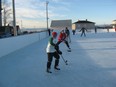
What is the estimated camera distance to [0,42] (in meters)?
11.4

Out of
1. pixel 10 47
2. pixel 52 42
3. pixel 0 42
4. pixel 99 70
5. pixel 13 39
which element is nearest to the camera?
pixel 52 42

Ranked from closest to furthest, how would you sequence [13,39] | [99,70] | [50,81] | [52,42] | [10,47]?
[50,81] < [52,42] < [99,70] < [10,47] < [13,39]

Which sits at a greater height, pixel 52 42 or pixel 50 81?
pixel 52 42

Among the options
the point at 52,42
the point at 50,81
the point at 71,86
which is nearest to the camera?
the point at 71,86

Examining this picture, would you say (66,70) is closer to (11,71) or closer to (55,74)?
(55,74)

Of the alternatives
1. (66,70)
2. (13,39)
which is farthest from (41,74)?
(13,39)

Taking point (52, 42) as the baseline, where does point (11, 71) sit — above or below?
below

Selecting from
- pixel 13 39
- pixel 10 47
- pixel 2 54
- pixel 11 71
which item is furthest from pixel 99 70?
pixel 13 39

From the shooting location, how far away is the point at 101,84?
574cm

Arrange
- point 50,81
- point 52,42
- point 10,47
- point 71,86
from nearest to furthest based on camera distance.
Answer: point 71,86 → point 50,81 → point 52,42 → point 10,47

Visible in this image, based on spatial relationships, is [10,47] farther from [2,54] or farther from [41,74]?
[41,74]

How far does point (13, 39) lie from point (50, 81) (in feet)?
27.2

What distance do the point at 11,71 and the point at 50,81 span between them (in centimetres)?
203

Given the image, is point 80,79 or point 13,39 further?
point 13,39
